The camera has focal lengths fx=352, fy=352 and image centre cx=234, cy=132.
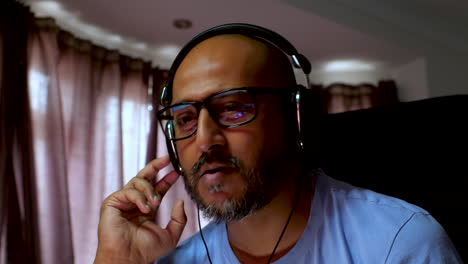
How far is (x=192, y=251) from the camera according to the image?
103 cm

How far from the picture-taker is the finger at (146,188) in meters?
0.98

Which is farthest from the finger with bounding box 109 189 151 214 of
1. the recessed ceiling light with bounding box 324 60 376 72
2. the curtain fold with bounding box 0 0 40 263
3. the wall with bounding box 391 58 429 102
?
the wall with bounding box 391 58 429 102

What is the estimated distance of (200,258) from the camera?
1.00m

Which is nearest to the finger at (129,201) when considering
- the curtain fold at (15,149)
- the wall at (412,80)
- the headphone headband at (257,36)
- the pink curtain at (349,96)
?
the headphone headband at (257,36)

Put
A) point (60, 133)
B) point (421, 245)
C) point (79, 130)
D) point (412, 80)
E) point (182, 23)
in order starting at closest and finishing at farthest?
point (421, 245) → point (60, 133) → point (79, 130) → point (182, 23) → point (412, 80)

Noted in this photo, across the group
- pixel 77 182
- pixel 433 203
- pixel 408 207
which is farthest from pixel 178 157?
pixel 77 182

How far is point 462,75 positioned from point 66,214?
3218mm

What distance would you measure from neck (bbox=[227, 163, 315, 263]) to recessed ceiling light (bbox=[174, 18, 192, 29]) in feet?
5.89

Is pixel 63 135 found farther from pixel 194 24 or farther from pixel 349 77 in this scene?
pixel 349 77

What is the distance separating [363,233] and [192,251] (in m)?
0.50

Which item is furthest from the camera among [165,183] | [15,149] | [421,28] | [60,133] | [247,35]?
[421,28]

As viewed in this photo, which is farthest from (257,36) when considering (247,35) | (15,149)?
(15,149)

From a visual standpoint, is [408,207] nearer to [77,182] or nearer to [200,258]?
[200,258]

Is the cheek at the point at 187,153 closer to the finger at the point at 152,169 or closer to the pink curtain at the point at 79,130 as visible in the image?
the finger at the point at 152,169
